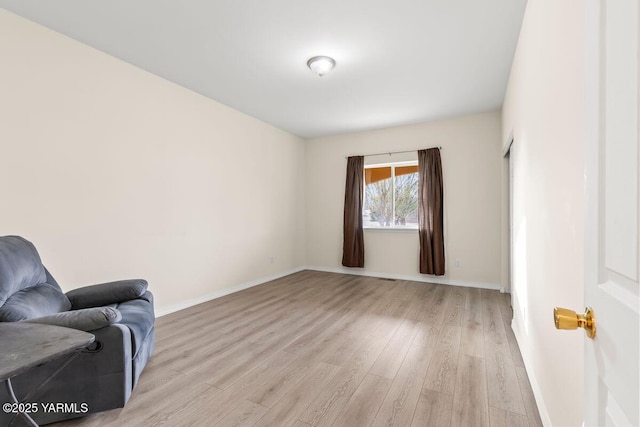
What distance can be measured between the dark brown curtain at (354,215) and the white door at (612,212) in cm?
455

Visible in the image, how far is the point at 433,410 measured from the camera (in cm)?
166

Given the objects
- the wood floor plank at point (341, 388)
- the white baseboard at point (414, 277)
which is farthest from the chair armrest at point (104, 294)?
the white baseboard at point (414, 277)

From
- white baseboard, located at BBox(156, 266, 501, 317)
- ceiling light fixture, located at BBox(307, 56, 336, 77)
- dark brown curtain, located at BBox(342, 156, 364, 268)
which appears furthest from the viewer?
dark brown curtain, located at BBox(342, 156, 364, 268)

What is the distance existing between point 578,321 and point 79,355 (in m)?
2.18

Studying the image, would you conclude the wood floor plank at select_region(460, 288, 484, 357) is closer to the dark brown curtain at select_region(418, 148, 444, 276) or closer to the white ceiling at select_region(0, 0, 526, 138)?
the dark brown curtain at select_region(418, 148, 444, 276)

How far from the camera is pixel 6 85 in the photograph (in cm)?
219

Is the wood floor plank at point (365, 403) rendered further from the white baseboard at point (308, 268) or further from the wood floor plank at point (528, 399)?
the white baseboard at point (308, 268)

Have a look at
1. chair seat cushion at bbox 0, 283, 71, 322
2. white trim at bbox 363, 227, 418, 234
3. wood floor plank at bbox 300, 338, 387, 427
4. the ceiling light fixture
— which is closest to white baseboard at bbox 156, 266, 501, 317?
white trim at bbox 363, 227, 418, 234

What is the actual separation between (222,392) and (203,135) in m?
3.03

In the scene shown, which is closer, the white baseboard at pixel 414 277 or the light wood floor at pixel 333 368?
the light wood floor at pixel 333 368

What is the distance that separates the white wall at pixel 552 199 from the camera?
108 cm

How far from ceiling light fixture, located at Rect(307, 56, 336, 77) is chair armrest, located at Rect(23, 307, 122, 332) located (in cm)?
264

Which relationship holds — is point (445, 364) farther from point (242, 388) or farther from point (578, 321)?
point (578, 321)

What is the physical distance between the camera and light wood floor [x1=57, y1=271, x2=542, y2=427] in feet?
5.33
